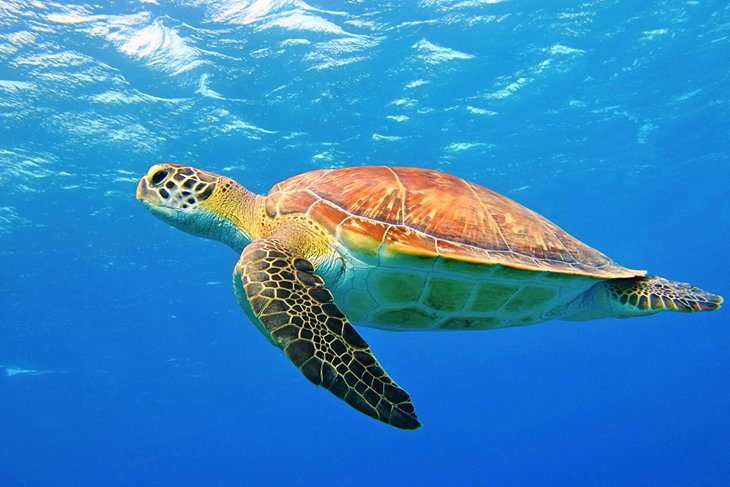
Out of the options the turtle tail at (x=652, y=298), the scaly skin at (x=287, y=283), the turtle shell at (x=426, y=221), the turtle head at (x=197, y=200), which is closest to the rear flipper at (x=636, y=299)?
the turtle tail at (x=652, y=298)

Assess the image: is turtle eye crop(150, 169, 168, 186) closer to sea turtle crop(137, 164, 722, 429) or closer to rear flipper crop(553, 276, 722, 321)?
sea turtle crop(137, 164, 722, 429)

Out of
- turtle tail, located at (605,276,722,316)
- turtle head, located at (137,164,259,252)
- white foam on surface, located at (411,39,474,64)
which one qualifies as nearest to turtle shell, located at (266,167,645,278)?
turtle tail, located at (605,276,722,316)

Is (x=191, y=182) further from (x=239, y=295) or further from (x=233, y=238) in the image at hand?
(x=239, y=295)

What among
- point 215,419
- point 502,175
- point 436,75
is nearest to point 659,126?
point 502,175

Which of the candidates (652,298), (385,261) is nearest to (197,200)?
(385,261)

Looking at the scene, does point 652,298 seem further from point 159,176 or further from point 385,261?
point 159,176

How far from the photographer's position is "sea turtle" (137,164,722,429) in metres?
2.69

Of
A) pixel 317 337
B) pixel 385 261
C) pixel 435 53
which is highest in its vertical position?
pixel 435 53

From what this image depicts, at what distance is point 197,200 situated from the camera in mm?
4023

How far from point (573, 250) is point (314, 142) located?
1123 cm

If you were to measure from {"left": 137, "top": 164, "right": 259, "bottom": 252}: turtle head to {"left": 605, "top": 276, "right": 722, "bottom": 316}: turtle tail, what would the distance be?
355 centimetres

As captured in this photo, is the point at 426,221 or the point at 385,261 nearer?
the point at 385,261

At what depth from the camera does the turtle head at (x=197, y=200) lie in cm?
400

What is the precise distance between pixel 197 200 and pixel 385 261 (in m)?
1.93
